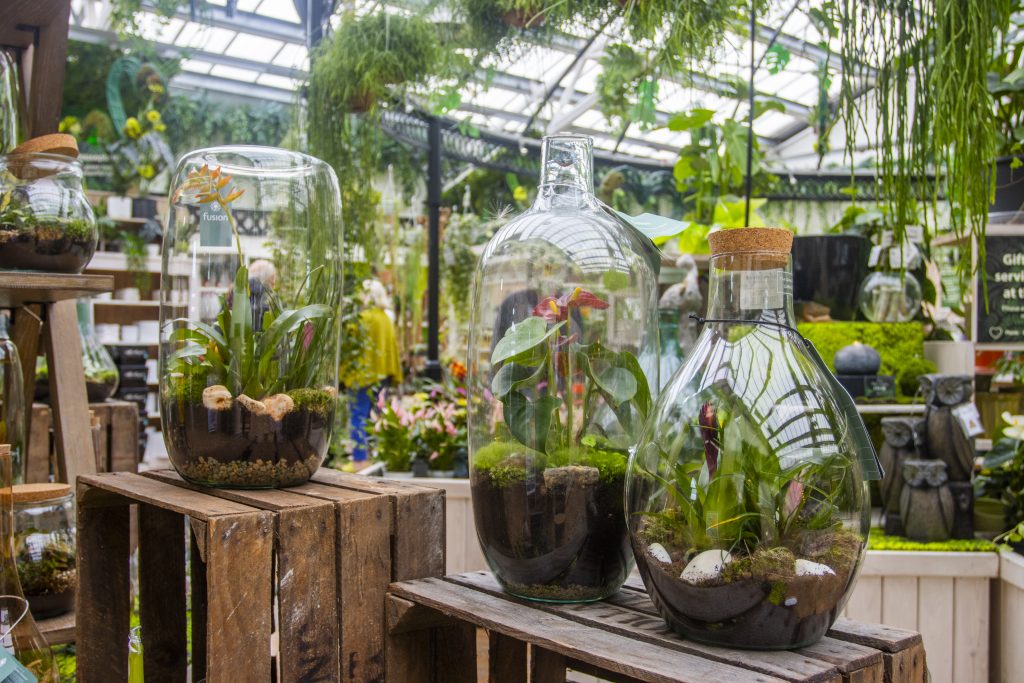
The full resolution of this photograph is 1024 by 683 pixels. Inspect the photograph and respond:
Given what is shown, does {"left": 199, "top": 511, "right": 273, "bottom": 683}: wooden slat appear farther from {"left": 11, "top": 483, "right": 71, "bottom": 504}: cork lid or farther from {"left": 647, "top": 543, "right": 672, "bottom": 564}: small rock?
{"left": 11, "top": 483, "right": 71, "bottom": 504}: cork lid

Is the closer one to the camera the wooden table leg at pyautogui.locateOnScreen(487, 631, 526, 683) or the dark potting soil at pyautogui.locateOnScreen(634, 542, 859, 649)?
the dark potting soil at pyautogui.locateOnScreen(634, 542, 859, 649)

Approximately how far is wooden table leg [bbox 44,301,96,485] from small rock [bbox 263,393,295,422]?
700 mm

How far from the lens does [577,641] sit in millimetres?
833

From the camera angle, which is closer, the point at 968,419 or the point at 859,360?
the point at 968,419

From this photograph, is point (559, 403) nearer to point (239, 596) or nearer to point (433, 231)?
point (239, 596)

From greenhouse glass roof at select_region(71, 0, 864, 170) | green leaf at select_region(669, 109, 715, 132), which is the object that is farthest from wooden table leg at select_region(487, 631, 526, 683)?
greenhouse glass roof at select_region(71, 0, 864, 170)

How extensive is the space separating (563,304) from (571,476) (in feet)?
0.64

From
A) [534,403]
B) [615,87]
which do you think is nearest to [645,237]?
[534,403]

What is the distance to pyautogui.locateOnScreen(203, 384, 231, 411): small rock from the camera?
115 cm

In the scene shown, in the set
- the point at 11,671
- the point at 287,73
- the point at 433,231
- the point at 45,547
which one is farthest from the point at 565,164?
the point at 287,73

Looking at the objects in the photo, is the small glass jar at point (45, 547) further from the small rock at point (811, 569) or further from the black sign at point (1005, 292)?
the black sign at point (1005, 292)

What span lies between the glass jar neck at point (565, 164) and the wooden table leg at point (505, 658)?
0.60 metres

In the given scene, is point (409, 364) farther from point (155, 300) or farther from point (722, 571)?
point (722, 571)

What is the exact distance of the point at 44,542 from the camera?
165 centimetres
